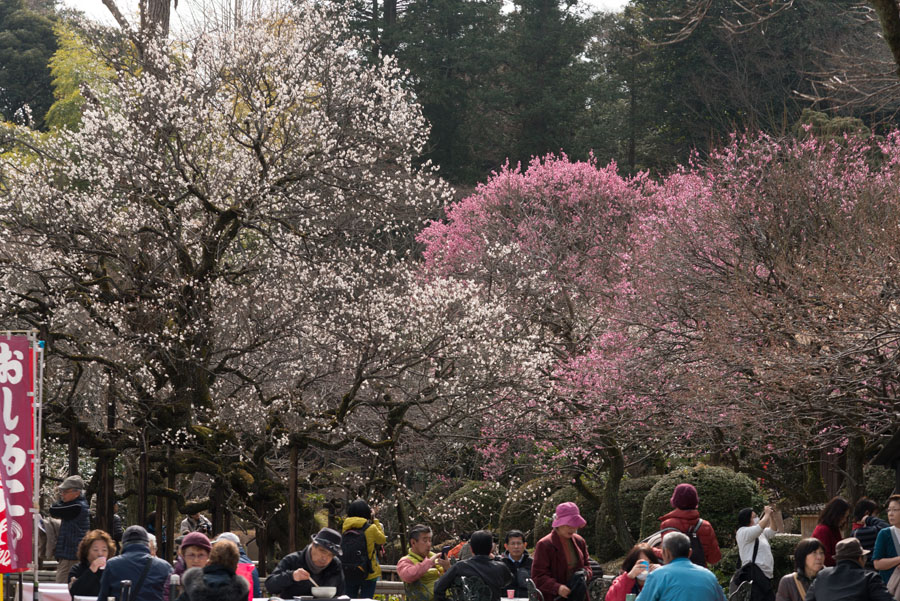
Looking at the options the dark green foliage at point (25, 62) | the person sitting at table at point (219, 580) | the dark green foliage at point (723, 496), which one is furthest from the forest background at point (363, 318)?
the dark green foliage at point (25, 62)

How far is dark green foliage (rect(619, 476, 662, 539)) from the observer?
651 inches

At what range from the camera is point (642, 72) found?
32969 millimetres

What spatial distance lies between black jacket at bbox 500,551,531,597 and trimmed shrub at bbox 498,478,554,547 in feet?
27.6

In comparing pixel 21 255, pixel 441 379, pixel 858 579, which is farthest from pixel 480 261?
pixel 858 579

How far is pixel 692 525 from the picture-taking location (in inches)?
296

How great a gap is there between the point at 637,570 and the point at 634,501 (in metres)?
10.4

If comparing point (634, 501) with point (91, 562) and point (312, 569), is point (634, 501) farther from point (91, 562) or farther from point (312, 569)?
point (91, 562)

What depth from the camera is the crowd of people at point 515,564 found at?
17.8 ft

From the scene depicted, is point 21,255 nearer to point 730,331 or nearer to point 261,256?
point 261,256

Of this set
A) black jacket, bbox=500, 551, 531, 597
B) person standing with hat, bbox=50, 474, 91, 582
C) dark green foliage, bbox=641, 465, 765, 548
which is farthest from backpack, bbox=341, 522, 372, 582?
dark green foliage, bbox=641, 465, 765, 548

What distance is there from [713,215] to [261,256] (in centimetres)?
703

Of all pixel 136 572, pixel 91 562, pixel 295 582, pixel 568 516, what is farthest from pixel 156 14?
pixel 568 516

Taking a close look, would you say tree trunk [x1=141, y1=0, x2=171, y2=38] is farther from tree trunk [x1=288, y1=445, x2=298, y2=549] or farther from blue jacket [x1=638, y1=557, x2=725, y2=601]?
blue jacket [x1=638, y1=557, x2=725, y2=601]

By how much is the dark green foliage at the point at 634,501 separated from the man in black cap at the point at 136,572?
11.5 metres
